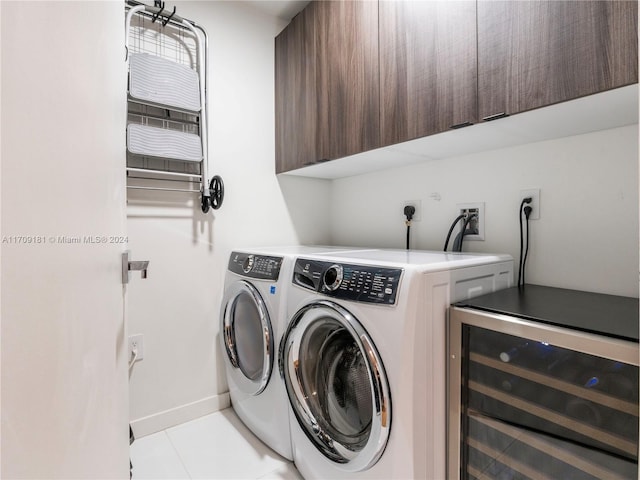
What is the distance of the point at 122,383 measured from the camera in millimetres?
886

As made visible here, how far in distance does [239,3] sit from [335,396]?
232cm

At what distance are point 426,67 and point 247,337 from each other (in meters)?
1.56

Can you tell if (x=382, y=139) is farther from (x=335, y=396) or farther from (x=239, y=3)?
(x=239, y=3)

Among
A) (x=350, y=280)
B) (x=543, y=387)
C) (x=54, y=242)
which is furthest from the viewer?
(x=350, y=280)

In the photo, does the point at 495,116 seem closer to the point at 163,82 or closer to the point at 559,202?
the point at 559,202

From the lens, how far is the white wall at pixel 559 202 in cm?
118

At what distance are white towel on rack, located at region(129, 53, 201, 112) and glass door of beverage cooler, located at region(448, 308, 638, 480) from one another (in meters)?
1.68

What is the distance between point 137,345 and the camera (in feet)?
5.70

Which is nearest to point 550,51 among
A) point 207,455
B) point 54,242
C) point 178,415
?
A: point 54,242

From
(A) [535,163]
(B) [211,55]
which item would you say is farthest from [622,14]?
(B) [211,55]

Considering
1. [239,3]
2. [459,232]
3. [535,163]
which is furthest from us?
[239,3]

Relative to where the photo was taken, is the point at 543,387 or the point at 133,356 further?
the point at 133,356

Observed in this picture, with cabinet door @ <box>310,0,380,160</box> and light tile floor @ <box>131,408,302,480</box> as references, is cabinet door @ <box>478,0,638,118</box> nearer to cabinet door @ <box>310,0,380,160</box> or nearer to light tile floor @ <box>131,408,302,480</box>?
cabinet door @ <box>310,0,380,160</box>

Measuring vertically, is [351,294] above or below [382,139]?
below
